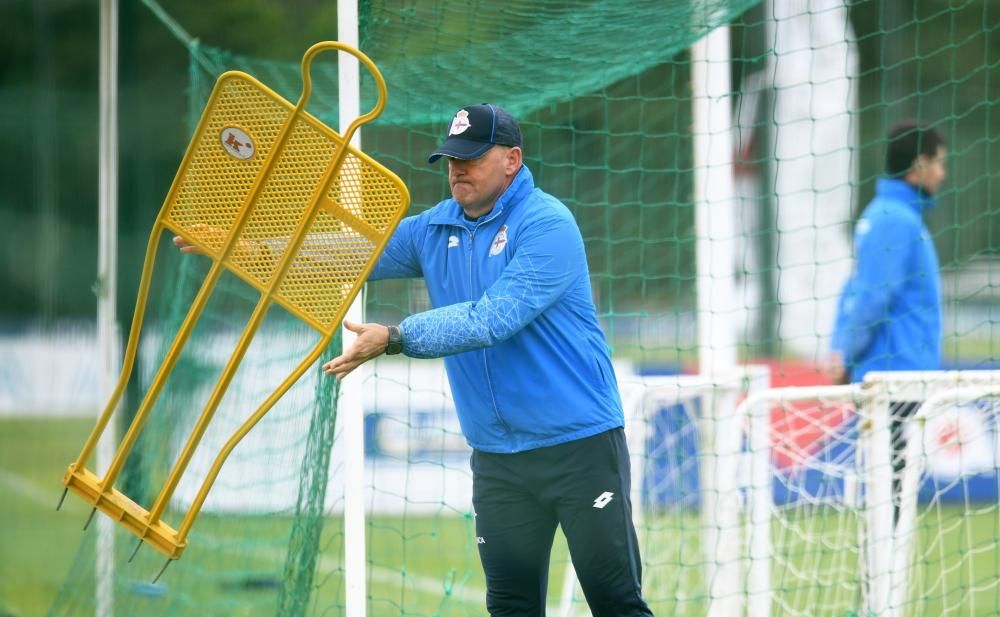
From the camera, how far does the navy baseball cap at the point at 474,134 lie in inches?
147

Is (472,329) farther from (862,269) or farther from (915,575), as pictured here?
(915,575)

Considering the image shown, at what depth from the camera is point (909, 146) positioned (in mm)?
5719

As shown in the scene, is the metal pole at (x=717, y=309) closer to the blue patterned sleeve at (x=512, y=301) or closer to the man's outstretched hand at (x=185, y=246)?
the blue patterned sleeve at (x=512, y=301)

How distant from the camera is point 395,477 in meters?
10.8

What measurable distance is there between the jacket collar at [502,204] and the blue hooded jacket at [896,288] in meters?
2.36

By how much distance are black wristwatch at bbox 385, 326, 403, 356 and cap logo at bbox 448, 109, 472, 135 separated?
2.16 feet

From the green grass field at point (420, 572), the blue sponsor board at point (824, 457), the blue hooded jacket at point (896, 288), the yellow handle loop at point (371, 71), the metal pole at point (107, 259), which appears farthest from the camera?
the metal pole at point (107, 259)

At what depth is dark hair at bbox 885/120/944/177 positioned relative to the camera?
5.68 m

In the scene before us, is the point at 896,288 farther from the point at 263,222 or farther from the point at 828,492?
the point at 263,222

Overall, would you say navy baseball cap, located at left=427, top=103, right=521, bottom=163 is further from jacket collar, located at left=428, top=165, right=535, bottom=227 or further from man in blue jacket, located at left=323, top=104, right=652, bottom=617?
jacket collar, located at left=428, top=165, right=535, bottom=227

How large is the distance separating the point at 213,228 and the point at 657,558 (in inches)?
151

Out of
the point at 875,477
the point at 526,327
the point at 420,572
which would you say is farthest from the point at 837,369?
the point at 420,572

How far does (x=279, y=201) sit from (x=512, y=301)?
2.39 ft

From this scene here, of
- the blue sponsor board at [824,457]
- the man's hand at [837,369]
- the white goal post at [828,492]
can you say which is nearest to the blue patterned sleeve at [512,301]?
the white goal post at [828,492]
